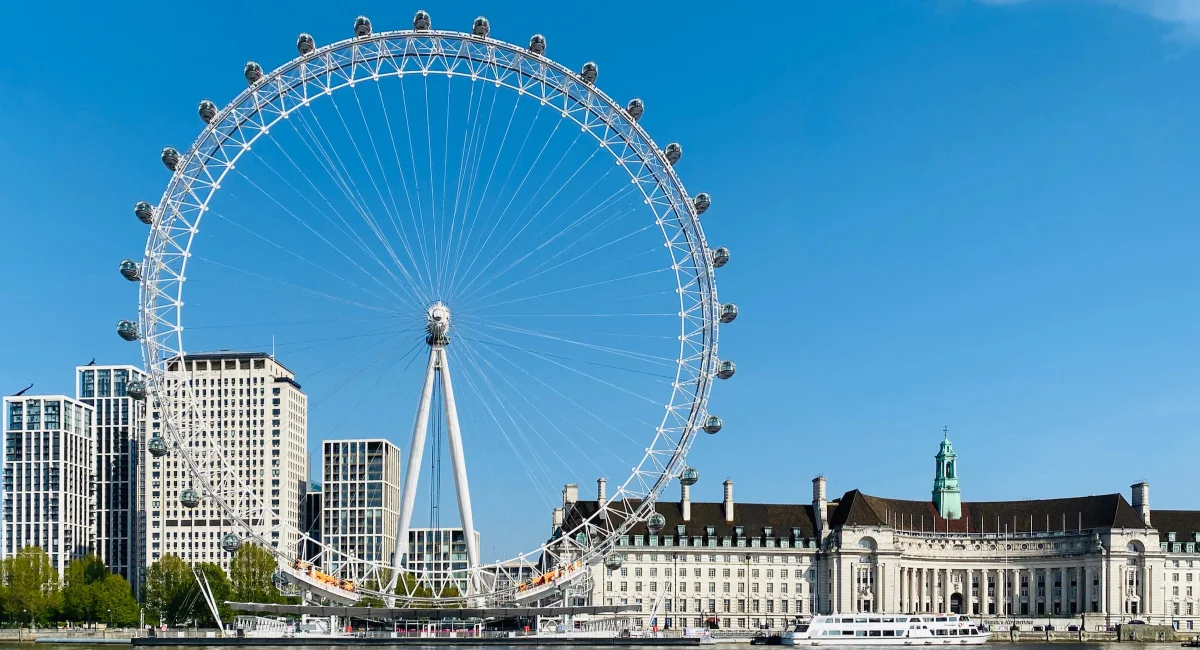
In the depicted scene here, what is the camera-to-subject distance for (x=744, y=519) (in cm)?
16112

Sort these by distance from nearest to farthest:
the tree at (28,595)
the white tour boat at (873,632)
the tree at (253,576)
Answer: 1. the white tour boat at (873,632)
2. the tree at (28,595)
3. the tree at (253,576)

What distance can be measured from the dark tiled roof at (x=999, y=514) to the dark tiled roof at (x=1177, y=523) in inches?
192

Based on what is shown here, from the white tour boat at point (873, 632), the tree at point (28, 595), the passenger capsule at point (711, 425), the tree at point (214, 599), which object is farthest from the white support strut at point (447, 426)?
the tree at point (28, 595)

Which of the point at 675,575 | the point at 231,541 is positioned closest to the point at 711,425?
the point at 231,541

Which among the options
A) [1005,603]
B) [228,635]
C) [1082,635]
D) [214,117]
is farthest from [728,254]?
[1005,603]

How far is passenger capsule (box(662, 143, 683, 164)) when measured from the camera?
92375 millimetres

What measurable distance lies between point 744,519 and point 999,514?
2927cm

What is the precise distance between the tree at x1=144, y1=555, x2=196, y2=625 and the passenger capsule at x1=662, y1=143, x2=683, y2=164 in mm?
74227

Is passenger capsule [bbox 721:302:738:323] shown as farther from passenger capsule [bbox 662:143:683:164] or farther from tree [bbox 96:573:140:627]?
tree [bbox 96:573:140:627]

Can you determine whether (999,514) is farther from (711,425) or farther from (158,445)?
(158,445)

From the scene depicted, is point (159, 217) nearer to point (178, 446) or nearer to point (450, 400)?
point (178, 446)

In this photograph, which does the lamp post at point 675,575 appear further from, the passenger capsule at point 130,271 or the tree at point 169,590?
the passenger capsule at point 130,271

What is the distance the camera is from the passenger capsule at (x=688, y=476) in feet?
305

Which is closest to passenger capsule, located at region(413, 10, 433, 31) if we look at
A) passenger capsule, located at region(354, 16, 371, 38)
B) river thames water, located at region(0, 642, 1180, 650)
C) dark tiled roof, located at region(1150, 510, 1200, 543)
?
passenger capsule, located at region(354, 16, 371, 38)
